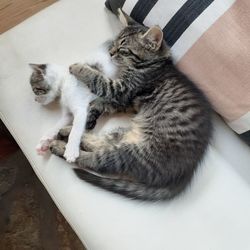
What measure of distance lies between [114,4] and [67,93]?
0.30 m

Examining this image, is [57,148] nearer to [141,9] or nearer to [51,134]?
[51,134]

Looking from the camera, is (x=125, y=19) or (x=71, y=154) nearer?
(x=71, y=154)

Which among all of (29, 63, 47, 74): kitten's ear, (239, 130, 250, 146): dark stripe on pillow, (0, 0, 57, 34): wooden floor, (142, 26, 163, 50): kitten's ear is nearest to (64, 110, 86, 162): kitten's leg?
(29, 63, 47, 74): kitten's ear

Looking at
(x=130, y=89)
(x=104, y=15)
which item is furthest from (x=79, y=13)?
(x=130, y=89)

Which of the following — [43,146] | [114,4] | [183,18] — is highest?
[183,18]

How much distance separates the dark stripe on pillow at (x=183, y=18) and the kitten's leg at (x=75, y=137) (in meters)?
0.33

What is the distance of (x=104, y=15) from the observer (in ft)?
4.13

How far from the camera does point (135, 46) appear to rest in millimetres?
1208

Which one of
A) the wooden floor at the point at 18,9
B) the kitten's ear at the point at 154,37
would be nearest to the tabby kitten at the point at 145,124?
the kitten's ear at the point at 154,37

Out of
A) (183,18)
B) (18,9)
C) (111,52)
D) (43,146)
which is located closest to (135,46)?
(111,52)

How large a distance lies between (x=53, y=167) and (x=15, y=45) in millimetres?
412

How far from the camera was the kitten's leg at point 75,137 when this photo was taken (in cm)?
106

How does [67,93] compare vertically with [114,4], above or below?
below

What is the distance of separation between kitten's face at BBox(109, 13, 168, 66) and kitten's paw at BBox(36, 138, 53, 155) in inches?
13.3
